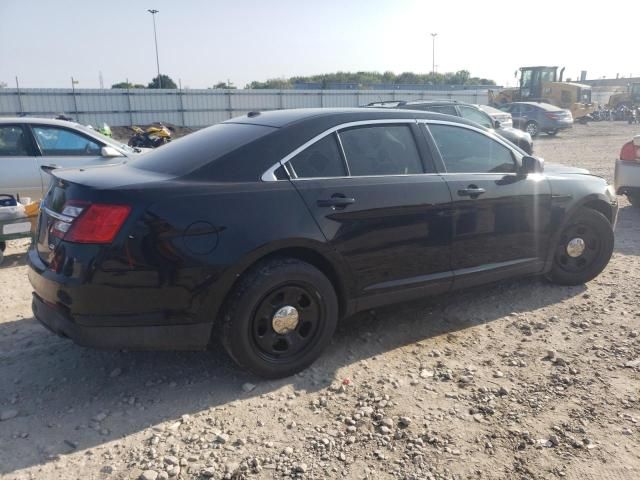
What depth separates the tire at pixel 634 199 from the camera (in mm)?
8103

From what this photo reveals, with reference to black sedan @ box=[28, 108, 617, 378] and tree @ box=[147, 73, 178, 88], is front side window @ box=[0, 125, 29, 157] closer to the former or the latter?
black sedan @ box=[28, 108, 617, 378]

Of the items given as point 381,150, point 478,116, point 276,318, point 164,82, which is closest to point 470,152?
point 381,150

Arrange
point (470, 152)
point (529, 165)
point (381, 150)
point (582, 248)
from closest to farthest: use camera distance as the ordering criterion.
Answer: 1. point (381, 150)
2. point (470, 152)
3. point (529, 165)
4. point (582, 248)

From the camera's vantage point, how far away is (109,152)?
6883mm

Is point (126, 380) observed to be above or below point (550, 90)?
below

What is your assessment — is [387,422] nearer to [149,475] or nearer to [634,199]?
[149,475]

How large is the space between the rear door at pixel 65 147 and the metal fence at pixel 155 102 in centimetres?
1770

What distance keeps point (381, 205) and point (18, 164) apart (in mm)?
5069

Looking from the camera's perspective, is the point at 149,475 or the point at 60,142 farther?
the point at 60,142

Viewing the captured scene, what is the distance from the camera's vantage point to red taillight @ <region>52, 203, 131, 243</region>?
296 centimetres

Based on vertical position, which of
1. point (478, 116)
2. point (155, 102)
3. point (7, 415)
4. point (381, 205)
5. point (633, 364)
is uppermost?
point (155, 102)

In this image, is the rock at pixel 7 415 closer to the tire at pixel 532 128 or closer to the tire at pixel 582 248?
the tire at pixel 582 248

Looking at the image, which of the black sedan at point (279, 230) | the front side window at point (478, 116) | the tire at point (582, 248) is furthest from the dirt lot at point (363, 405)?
the front side window at point (478, 116)

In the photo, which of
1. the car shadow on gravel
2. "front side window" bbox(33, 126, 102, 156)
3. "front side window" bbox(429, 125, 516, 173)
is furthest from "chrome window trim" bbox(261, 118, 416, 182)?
"front side window" bbox(33, 126, 102, 156)
